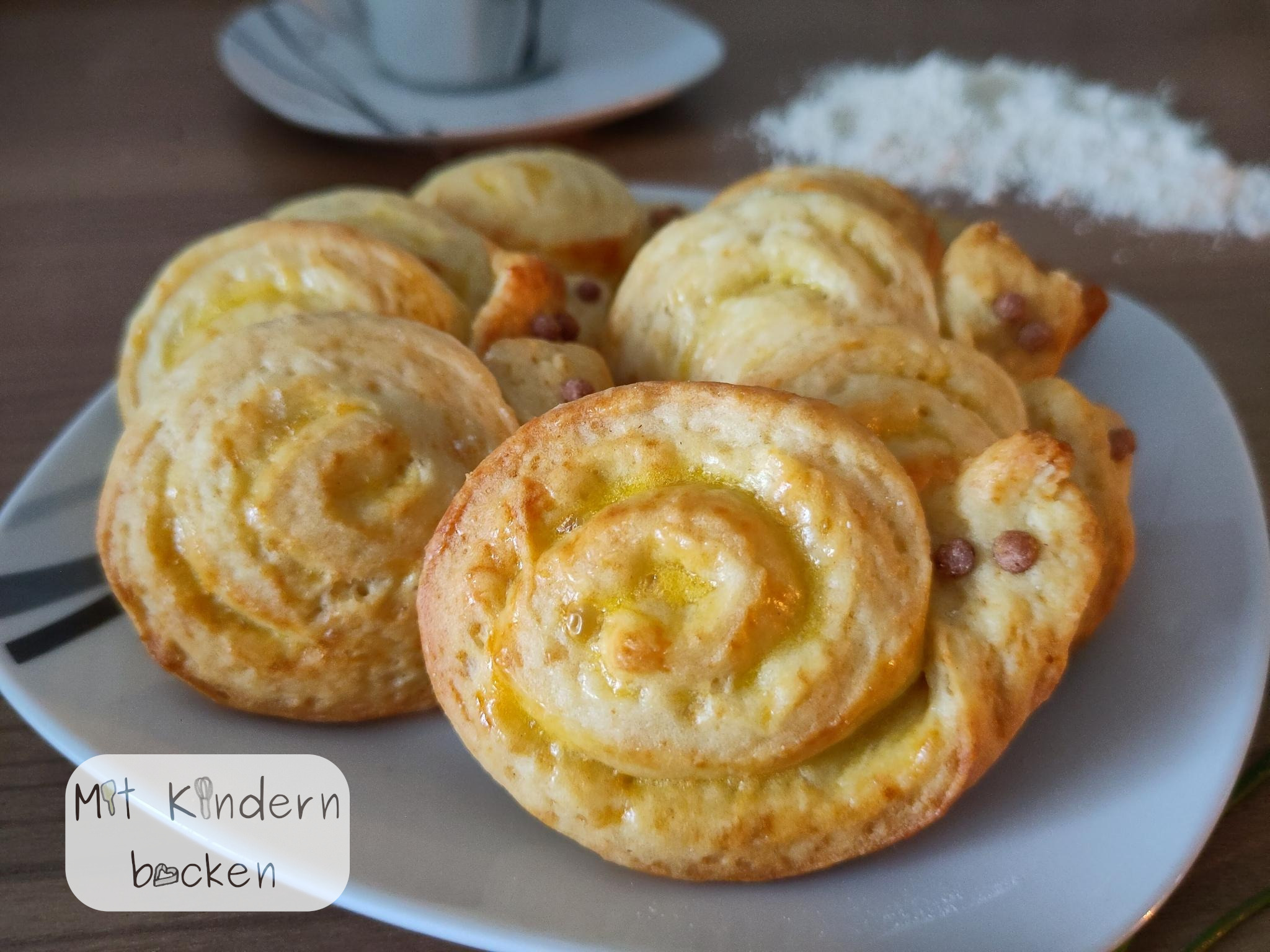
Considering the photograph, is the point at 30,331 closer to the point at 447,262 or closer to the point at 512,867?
the point at 447,262

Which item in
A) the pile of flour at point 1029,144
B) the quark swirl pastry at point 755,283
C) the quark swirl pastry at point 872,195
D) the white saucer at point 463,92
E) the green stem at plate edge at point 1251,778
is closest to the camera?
the green stem at plate edge at point 1251,778

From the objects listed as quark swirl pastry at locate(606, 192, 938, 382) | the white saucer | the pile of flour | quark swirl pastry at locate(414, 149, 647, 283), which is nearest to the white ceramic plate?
quark swirl pastry at locate(606, 192, 938, 382)

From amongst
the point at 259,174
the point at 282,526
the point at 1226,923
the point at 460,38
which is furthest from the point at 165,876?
the point at 460,38

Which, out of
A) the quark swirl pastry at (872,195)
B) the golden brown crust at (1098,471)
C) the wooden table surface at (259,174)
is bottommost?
the wooden table surface at (259,174)

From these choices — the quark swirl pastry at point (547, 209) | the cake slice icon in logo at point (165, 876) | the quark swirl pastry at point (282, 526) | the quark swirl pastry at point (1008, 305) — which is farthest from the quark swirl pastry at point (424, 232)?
the cake slice icon in logo at point (165, 876)

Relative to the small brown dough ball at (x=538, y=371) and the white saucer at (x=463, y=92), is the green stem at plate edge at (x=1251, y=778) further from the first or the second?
the white saucer at (x=463, y=92)
